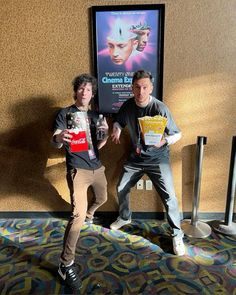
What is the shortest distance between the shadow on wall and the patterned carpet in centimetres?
30

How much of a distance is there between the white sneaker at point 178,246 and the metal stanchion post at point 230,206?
0.50m

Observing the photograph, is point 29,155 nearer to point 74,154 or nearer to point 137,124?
point 74,154

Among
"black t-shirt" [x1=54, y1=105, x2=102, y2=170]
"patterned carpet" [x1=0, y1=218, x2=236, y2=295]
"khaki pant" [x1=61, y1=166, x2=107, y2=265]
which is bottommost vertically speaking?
"patterned carpet" [x1=0, y1=218, x2=236, y2=295]

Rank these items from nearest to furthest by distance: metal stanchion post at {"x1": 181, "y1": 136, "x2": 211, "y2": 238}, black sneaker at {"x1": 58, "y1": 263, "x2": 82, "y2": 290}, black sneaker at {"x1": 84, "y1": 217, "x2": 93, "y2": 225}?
black sneaker at {"x1": 58, "y1": 263, "x2": 82, "y2": 290} → metal stanchion post at {"x1": 181, "y1": 136, "x2": 211, "y2": 238} → black sneaker at {"x1": 84, "y1": 217, "x2": 93, "y2": 225}

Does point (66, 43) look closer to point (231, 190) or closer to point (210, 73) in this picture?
point (210, 73)

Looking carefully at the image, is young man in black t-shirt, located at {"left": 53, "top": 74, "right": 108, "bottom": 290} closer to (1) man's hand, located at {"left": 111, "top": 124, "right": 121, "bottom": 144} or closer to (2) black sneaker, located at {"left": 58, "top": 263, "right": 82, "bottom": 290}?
(2) black sneaker, located at {"left": 58, "top": 263, "right": 82, "bottom": 290}

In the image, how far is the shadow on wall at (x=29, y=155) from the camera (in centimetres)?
255

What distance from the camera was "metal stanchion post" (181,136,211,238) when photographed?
94.9 inches

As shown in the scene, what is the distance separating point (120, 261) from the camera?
2.16 meters

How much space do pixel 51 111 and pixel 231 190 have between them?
1.85 meters

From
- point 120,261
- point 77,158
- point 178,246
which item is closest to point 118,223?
point 120,261

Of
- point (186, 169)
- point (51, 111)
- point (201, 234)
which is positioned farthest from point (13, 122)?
point (201, 234)

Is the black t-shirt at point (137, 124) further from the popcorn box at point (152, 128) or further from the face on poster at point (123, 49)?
the face on poster at point (123, 49)

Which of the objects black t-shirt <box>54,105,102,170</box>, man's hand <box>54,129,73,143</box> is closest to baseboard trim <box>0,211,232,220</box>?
black t-shirt <box>54,105,102,170</box>
